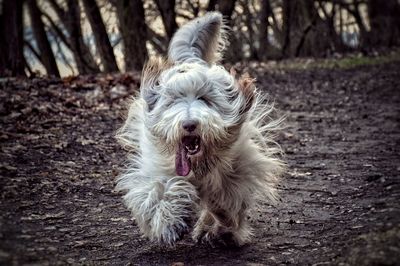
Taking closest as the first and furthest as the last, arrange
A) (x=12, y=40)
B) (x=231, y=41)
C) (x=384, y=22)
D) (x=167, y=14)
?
(x=12, y=40) < (x=167, y=14) < (x=231, y=41) < (x=384, y=22)

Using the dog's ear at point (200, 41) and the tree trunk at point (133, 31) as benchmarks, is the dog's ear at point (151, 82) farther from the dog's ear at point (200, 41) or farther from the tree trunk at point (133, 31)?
the tree trunk at point (133, 31)

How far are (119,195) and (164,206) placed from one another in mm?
1295

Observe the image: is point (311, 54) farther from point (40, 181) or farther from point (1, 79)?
point (40, 181)

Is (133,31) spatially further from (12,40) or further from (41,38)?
(12,40)

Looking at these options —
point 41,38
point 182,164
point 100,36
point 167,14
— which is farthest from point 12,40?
point 182,164

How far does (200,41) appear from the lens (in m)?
5.05

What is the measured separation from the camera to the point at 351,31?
1903 cm

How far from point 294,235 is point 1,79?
5.68m

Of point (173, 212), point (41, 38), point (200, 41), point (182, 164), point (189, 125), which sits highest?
point (41, 38)

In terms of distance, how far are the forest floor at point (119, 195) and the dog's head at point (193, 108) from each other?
2.00ft

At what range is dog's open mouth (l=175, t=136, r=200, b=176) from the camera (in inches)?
147

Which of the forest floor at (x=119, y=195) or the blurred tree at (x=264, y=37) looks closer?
the forest floor at (x=119, y=195)

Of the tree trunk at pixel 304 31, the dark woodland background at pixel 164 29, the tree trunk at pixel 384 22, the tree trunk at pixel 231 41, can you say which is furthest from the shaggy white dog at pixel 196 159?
the tree trunk at pixel 384 22

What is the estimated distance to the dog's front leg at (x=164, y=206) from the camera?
3.70 m
